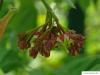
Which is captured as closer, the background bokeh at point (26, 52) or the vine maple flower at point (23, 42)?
the vine maple flower at point (23, 42)

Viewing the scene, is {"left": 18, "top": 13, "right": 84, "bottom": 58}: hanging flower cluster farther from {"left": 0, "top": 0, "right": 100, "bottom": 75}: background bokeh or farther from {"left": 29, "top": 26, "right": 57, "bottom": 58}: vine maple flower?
{"left": 0, "top": 0, "right": 100, "bottom": 75}: background bokeh

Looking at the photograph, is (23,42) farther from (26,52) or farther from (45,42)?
(26,52)

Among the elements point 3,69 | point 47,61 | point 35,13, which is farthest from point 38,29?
point 47,61

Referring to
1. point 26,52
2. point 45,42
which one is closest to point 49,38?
point 45,42

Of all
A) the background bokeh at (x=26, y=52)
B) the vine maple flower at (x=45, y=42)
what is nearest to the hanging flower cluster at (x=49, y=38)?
the vine maple flower at (x=45, y=42)

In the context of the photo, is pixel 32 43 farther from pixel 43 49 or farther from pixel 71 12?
pixel 71 12

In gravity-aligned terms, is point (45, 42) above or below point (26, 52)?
below

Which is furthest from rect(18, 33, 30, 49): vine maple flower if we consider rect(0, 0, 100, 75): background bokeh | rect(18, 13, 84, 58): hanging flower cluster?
rect(0, 0, 100, 75): background bokeh

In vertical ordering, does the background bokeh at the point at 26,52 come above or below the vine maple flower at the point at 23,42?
above

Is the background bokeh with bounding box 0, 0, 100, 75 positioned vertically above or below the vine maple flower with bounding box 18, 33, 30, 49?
above

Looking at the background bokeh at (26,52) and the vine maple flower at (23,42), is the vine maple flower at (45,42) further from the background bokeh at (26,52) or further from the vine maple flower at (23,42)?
the background bokeh at (26,52)

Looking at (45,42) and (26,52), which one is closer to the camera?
(45,42)
